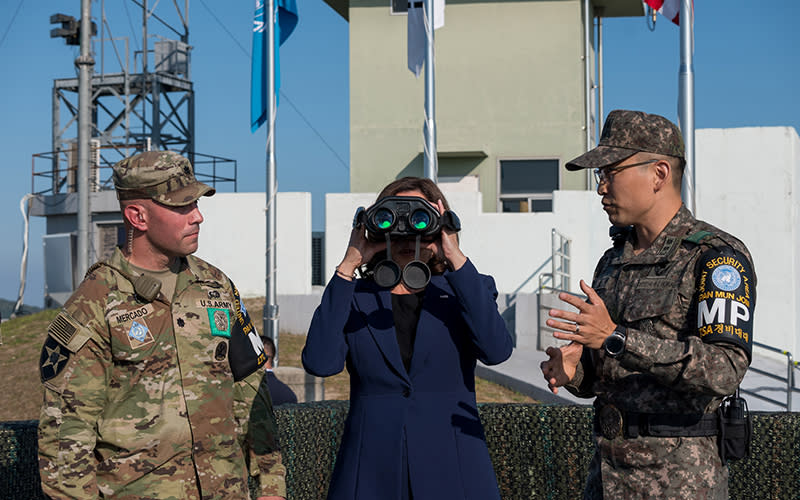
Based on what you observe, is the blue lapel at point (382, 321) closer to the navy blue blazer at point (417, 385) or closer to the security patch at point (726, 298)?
the navy blue blazer at point (417, 385)

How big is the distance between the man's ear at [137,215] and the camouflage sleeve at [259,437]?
0.77 metres

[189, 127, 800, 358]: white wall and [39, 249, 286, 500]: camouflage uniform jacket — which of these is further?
[189, 127, 800, 358]: white wall

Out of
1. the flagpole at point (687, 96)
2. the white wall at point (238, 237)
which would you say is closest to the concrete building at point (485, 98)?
the white wall at point (238, 237)

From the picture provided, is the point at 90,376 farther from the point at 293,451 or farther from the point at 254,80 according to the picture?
the point at 254,80

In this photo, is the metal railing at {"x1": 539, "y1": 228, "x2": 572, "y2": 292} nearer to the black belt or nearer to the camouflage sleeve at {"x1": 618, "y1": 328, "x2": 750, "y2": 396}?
the black belt

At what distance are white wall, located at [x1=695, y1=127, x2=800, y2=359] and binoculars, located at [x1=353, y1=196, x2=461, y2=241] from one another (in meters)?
14.2

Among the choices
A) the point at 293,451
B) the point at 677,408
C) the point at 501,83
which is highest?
the point at 501,83

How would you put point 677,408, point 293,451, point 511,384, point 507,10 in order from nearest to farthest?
1. point 677,408
2. point 293,451
3. point 511,384
4. point 507,10

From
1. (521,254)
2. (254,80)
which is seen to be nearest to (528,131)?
(521,254)

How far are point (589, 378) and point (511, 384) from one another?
9.26 metres

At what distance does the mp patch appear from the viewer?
3.18 meters

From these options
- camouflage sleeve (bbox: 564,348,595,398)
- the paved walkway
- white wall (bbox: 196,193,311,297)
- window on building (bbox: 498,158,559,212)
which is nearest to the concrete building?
window on building (bbox: 498,158,559,212)

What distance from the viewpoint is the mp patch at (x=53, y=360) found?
10.4ft

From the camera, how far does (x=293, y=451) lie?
5.09 metres
